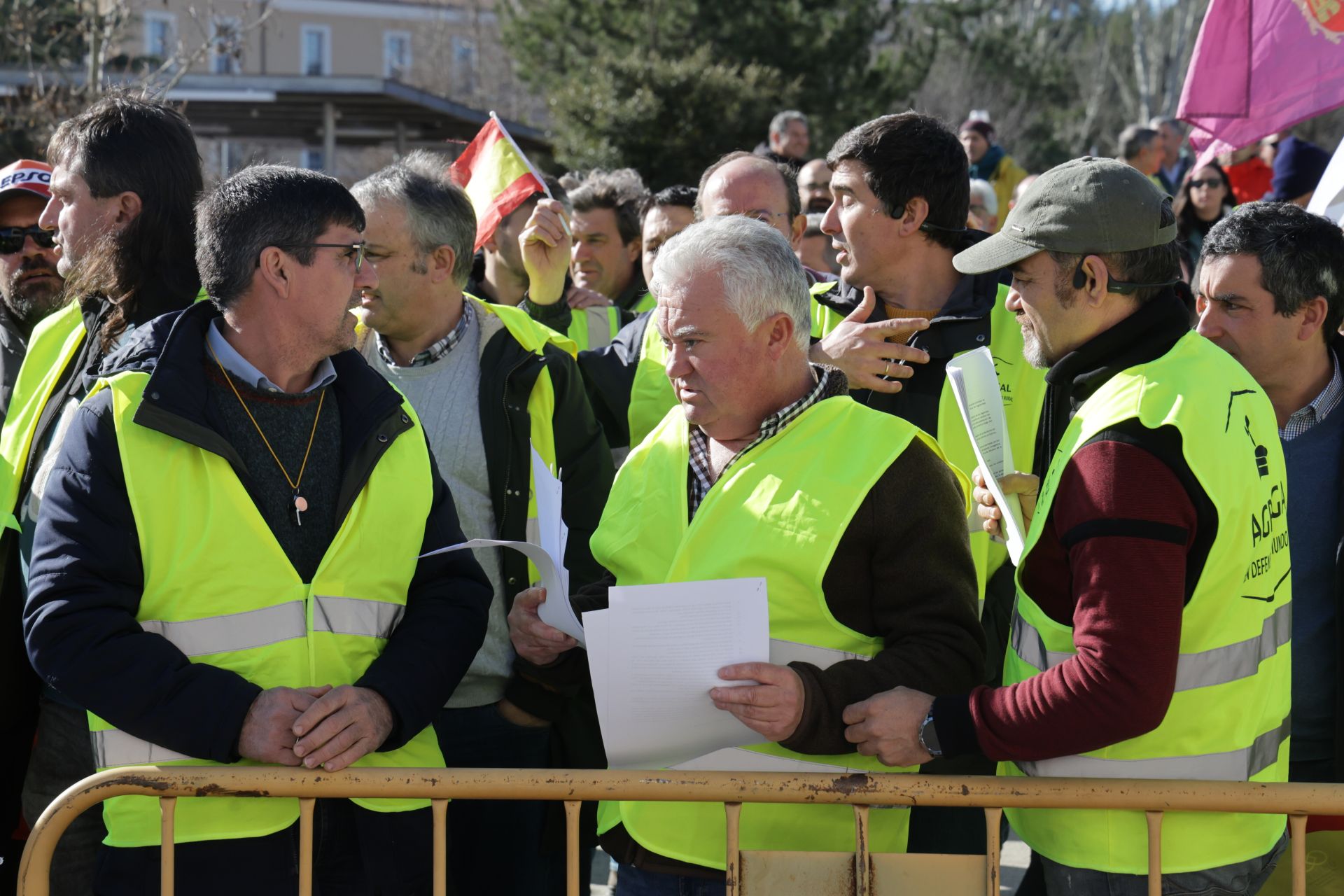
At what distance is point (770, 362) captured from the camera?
8.98ft

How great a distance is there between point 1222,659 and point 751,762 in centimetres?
92

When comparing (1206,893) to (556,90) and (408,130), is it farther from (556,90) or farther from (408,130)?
(556,90)

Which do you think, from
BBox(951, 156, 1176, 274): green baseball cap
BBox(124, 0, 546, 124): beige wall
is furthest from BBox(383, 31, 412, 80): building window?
BBox(951, 156, 1176, 274): green baseball cap

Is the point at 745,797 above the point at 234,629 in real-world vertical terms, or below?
below

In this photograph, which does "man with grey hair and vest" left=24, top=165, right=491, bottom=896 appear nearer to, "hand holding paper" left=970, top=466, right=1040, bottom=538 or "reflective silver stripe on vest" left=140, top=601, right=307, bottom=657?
"reflective silver stripe on vest" left=140, top=601, right=307, bottom=657

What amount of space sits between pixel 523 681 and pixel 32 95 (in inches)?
413

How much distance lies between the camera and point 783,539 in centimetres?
257

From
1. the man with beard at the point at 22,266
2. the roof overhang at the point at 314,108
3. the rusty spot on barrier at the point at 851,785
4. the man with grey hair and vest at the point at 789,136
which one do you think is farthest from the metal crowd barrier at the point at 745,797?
the roof overhang at the point at 314,108

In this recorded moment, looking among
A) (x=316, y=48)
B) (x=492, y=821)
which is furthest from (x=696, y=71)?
(x=316, y=48)

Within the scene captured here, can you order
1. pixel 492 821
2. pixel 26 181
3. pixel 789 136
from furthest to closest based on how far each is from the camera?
pixel 789 136 < pixel 26 181 < pixel 492 821

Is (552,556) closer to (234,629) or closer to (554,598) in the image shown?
(554,598)

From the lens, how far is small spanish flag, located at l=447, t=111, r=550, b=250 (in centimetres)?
493

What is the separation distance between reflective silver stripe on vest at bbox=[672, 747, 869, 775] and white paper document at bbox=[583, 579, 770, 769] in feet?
0.27

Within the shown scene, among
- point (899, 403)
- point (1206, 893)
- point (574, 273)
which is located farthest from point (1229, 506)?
point (574, 273)
